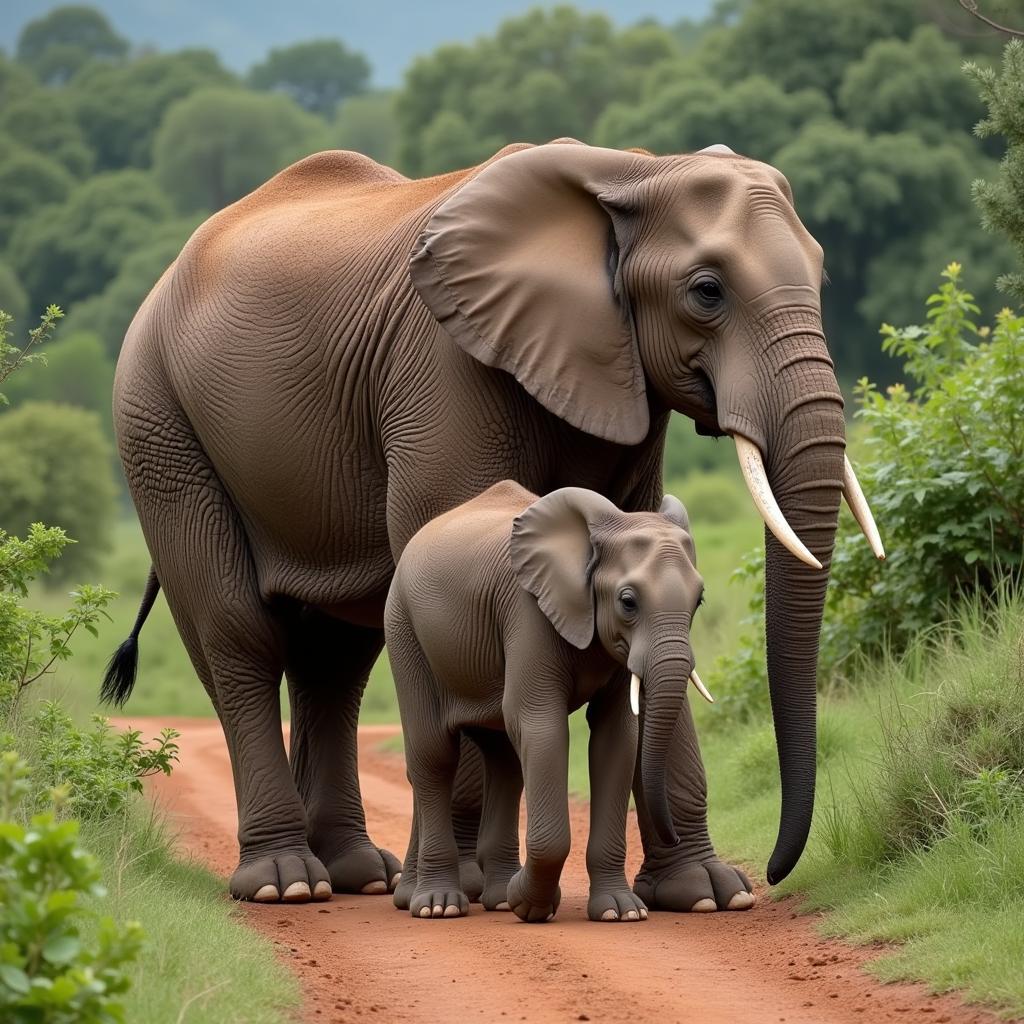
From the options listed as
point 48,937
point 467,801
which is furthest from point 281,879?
point 48,937

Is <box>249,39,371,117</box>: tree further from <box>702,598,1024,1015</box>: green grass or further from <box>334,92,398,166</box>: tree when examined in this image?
<box>702,598,1024,1015</box>: green grass

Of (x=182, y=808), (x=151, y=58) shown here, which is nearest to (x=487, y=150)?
(x=182, y=808)

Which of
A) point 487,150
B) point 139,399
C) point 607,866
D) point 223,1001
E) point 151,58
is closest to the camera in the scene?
point 223,1001

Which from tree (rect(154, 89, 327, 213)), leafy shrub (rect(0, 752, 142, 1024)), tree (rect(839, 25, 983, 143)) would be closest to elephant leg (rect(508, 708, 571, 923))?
leafy shrub (rect(0, 752, 142, 1024))

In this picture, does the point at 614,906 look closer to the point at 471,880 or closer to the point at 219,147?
the point at 471,880

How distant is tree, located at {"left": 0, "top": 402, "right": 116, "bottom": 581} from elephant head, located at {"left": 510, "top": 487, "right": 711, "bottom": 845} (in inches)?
1045

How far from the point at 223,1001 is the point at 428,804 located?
236cm

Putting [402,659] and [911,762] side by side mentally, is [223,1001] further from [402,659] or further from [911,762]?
[911,762]

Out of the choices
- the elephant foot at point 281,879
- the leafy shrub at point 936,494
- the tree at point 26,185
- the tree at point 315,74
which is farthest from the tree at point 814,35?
the tree at point 315,74

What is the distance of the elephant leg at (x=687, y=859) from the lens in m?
8.10

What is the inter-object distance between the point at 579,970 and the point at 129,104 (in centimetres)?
9952

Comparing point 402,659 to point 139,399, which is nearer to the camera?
point 402,659

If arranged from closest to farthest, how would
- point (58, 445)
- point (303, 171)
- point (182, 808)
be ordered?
1. point (303, 171)
2. point (182, 808)
3. point (58, 445)

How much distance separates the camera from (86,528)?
35.5 metres
